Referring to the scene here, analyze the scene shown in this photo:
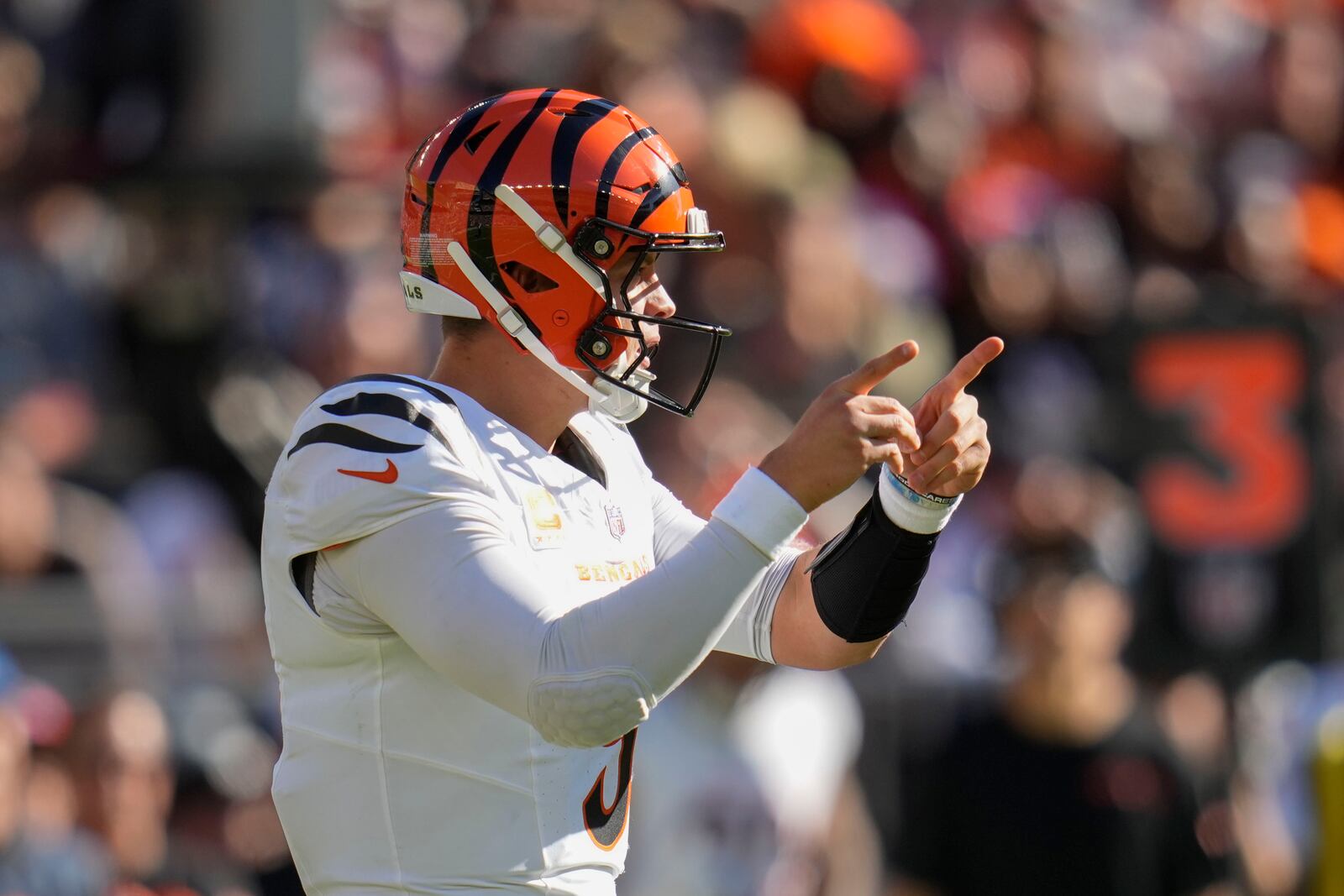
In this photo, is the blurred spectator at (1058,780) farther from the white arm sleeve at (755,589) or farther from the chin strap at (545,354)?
the chin strap at (545,354)

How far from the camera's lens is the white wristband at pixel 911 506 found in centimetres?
335

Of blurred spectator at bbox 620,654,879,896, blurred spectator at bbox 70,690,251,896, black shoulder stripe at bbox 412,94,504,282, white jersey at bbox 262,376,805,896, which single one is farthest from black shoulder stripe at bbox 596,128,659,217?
blurred spectator at bbox 70,690,251,896

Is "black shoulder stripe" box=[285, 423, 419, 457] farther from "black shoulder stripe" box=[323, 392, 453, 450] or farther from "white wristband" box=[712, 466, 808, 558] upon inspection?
"white wristband" box=[712, 466, 808, 558]

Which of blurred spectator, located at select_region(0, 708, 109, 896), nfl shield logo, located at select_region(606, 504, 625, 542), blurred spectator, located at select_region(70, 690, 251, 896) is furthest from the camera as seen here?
blurred spectator, located at select_region(70, 690, 251, 896)

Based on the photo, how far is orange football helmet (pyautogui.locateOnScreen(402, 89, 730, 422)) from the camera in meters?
3.22

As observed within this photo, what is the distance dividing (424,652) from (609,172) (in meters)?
0.91

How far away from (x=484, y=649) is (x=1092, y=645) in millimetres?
3733

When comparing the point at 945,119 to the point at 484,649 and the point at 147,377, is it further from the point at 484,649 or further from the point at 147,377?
the point at 484,649

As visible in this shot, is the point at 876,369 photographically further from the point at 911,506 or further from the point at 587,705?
the point at 587,705

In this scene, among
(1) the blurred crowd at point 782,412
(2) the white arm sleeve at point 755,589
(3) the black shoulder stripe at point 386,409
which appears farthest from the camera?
(1) the blurred crowd at point 782,412

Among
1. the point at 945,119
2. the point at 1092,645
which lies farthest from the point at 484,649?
the point at 945,119

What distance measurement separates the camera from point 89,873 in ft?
17.7

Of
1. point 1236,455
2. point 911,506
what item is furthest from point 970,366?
point 1236,455

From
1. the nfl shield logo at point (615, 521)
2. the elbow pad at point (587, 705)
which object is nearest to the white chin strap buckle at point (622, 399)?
the nfl shield logo at point (615, 521)
